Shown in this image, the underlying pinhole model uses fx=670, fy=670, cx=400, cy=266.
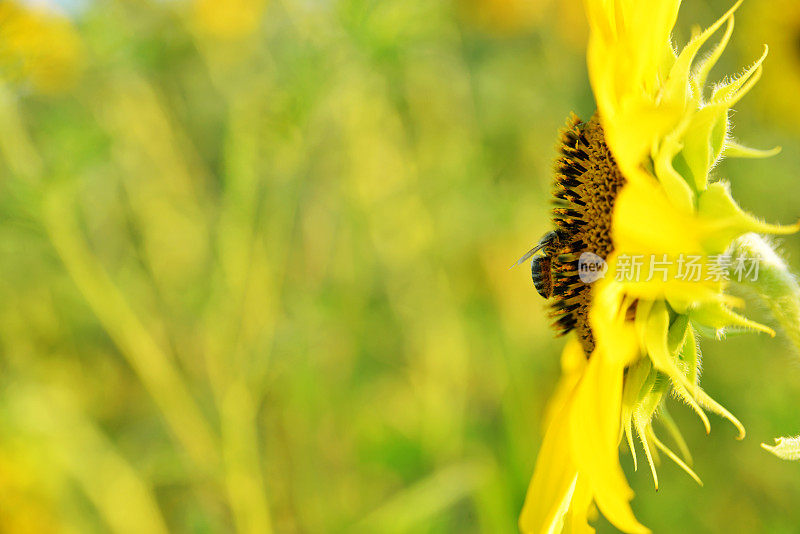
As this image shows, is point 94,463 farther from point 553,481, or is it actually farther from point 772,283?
point 772,283

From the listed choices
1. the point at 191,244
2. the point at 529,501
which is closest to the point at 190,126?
the point at 191,244

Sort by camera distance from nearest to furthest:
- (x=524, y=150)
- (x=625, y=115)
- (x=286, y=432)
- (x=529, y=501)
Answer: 1. (x=625, y=115)
2. (x=529, y=501)
3. (x=286, y=432)
4. (x=524, y=150)

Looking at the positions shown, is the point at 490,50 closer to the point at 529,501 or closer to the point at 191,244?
the point at 191,244

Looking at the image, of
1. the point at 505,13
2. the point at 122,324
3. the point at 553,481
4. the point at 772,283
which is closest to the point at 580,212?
the point at 772,283

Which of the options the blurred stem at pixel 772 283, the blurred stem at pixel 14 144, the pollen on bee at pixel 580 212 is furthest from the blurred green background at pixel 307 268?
the blurred stem at pixel 772 283

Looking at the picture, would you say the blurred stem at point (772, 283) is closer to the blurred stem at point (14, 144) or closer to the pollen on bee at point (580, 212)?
the pollen on bee at point (580, 212)

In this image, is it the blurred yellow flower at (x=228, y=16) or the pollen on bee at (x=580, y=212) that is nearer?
the pollen on bee at (x=580, y=212)
